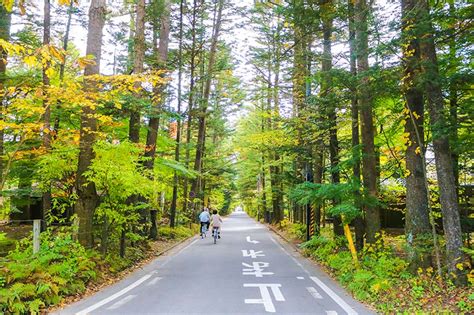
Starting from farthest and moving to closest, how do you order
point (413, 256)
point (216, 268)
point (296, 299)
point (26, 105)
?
point (216, 268) → point (413, 256) → point (26, 105) → point (296, 299)

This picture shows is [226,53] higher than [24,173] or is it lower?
→ higher

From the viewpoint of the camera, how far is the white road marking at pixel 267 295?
22.3ft

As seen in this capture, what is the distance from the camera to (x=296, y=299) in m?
7.40

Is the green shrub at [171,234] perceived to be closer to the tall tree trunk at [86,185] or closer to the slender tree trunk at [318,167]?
the slender tree trunk at [318,167]

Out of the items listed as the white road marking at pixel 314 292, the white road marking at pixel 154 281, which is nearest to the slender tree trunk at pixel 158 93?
the white road marking at pixel 154 281

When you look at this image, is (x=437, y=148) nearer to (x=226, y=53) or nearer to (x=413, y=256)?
(x=413, y=256)

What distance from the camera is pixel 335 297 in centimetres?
769

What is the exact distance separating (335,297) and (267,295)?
1.44m

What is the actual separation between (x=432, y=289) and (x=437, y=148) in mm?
2922

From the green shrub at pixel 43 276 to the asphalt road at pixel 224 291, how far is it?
487 mm

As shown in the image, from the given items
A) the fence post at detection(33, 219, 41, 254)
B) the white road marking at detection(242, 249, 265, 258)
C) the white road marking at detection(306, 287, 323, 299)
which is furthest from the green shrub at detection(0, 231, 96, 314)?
the white road marking at detection(242, 249, 265, 258)

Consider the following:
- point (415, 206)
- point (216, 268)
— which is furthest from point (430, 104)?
point (216, 268)

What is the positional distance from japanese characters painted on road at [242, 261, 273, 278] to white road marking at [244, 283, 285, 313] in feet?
3.93

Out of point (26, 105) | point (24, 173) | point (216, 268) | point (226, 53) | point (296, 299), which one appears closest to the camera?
point (296, 299)
